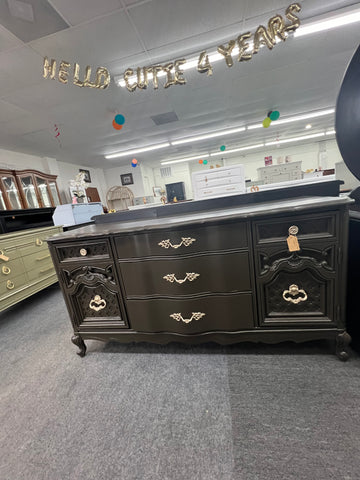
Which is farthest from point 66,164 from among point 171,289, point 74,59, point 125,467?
point 125,467

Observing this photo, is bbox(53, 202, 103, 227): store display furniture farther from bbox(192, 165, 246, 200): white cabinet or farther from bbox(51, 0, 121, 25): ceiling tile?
bbox(192, 165, 246, 200): white cabinet

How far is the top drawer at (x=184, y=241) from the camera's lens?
3.37ft

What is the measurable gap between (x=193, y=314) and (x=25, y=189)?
17.5 feet

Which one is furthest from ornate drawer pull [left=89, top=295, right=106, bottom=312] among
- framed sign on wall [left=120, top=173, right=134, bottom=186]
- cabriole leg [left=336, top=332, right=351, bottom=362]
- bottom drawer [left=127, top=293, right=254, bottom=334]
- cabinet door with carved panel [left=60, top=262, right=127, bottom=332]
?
framed sign on wall [left=120, top=173, right=134, bottom=186]

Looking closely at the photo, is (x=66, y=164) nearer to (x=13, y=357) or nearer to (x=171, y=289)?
(x=13, y=357)

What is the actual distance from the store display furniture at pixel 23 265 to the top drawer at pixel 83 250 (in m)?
0.84

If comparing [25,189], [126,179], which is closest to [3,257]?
[25,189]

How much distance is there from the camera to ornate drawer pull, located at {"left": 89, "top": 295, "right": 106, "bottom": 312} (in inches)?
50.4

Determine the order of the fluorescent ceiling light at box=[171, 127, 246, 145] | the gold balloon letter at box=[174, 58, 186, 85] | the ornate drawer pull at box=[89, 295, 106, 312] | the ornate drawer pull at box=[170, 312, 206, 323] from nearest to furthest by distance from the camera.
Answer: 1. the ornate drawer pull at box=[170, 312, 206, 323]
2. the ornate drawer pull at box=[89, 295, 106, 312]
3. the gold balloon letter at box=[174, 58, 186, 85]
4. the fluorescent ceiling light at box=[171, 127, 246, 145]

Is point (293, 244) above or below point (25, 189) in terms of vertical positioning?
below

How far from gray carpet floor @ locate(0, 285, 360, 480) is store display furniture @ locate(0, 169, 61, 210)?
163 inches

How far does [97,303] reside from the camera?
1.29m

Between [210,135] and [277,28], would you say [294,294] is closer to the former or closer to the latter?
[277,28]

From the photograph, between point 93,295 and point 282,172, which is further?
point 282,172
